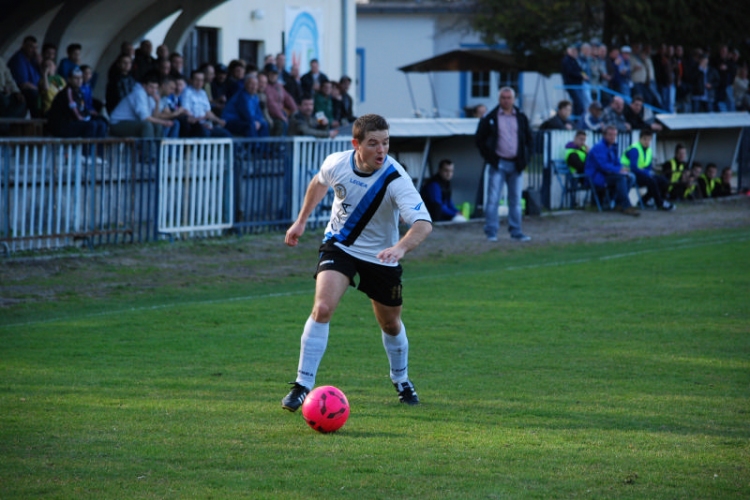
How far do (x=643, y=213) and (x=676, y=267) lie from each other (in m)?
7.03

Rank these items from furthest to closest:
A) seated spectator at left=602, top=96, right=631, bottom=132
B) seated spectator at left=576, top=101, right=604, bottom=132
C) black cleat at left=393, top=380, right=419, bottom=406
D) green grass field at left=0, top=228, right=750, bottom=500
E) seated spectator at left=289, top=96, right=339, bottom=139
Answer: seated spectator at left=602, top=96, right=631, bottom=132 → seated spectator at left=576, top=101, right=604, bottom=132 → seated spectator at left=289, top=96, right=339, bottom=139 → black cleat at left=393, top=380, right=419, bottom=406 → green grass field at left=0, top=228, right=750, bottom=500

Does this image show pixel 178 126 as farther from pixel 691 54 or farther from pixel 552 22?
pixel 552 22

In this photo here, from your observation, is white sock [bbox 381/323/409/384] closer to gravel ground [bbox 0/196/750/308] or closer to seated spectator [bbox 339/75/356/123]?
gravel ground [bbox 0/196/750/308]

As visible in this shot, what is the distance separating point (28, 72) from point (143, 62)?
1923mm

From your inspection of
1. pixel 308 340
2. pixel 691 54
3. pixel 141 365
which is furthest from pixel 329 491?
pixel 691 54

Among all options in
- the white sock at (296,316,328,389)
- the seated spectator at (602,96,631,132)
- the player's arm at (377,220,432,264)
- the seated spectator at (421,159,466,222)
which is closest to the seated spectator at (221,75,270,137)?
the seated spectator at (421,159,466,222)

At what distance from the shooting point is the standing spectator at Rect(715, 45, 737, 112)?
29506mm

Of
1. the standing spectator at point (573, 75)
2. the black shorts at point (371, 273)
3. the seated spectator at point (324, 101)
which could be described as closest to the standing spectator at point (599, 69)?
the standing spectator at point (573, 75)

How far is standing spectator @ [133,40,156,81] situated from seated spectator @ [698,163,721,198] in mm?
12361

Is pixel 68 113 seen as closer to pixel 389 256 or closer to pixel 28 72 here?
pixel 28 72

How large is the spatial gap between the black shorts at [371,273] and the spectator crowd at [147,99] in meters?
9.18

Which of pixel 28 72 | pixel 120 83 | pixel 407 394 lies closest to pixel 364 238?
pixel 407 394

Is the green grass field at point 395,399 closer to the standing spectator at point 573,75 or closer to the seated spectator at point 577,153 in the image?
the seated spectator at point 577,153

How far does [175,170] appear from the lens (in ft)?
50.0
